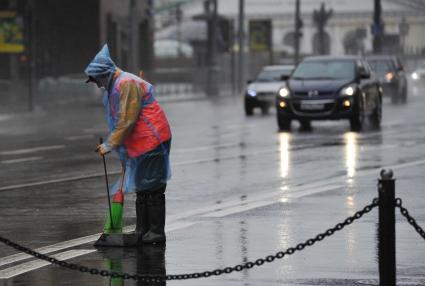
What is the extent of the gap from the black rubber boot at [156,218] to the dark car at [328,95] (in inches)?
710

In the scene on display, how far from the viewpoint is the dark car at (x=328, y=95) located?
1178 inches

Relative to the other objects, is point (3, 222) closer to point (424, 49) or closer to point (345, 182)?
point (345, 182)

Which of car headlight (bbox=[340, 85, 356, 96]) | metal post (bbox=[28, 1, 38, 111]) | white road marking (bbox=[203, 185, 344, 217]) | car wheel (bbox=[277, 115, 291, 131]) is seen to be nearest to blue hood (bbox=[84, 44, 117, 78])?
white road marking (bbox=[203, 185, 344, 217])

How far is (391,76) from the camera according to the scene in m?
46.9

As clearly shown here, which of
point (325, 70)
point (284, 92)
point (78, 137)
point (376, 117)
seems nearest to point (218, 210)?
point (78, 137)

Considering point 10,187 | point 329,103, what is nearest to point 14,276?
point 10,187

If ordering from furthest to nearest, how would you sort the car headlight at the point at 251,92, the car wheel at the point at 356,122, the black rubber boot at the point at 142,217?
the car headlight at the point at 251,92
the car wheel at the point at 356,122
the black rubber boot at the point at 142,217

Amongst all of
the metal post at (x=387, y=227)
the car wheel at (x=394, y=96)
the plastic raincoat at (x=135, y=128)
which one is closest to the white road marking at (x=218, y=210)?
the plastic raincoat at (x=135, y=128)

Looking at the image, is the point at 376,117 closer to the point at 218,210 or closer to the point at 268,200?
the point at 268,200

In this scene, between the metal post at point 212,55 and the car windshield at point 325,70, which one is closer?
the car windshield at point 325,70

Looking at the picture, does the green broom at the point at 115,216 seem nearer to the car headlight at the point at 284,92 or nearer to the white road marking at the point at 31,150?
the white road marking at the point at 31,150

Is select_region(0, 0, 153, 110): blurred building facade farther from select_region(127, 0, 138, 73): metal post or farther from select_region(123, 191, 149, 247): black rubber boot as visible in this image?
select_region(123, 191, 149, 247): black rubber boot

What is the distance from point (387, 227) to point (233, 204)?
6.25 metres

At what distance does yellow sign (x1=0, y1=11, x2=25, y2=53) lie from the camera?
45156 mm
